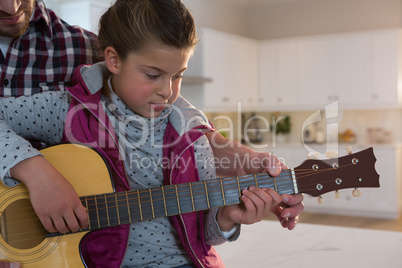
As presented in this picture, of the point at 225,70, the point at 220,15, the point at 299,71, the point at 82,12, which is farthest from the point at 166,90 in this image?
the point at 220,15

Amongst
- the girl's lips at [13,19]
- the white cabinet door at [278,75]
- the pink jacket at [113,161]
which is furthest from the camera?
the white cabinet door at [278,75]

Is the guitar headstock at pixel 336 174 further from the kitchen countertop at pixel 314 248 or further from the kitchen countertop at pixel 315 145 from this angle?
the kitchen countertop at pixel 315 145

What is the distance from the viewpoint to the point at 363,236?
1.82 m

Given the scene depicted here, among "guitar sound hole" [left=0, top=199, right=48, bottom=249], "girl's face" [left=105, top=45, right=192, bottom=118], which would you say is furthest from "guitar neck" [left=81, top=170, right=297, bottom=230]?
"girl's face" [left=105, top=45, right=192, bottom=118]

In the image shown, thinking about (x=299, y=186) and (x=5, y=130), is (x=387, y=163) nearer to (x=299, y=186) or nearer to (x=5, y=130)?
(x=299, y=186)

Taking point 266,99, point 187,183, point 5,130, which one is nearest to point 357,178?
point 187,183

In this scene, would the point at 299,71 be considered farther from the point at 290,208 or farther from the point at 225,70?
the point at 290,208

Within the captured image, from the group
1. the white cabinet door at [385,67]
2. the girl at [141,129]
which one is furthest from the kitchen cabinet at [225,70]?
the girl at [141,129]

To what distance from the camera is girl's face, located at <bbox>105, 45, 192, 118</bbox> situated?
121cm

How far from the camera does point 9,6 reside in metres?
1.36

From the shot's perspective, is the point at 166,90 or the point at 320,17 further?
the point at 320,17

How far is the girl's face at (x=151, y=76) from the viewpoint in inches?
47.7

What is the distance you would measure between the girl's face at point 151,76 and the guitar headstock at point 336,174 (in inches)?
15.7

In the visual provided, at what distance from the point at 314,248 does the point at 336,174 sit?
0.58m
